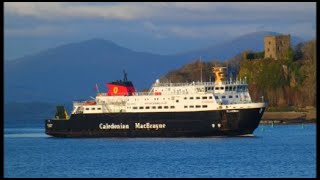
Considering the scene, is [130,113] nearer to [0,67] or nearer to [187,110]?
[187,110]

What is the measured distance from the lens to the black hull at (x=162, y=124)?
58375 millimetres

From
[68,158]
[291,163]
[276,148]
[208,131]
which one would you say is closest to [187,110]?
[208,131]

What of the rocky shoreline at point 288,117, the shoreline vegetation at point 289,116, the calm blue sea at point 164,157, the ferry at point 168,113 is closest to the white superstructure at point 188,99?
the ferry at point 168,113

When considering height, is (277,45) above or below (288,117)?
above

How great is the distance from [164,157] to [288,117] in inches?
1919

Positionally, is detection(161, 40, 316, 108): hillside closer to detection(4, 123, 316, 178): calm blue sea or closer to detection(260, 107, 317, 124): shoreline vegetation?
detection(260, 107, 317, 124): shoreline vegetation

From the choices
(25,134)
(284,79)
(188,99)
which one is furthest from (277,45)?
(188,99)

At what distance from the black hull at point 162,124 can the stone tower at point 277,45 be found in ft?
159

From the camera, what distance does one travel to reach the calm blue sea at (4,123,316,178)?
1496 inches

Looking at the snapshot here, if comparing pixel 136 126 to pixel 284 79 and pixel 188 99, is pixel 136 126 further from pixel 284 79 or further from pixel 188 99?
pixel 284 79

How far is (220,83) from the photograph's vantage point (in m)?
60.4

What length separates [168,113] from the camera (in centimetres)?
5959

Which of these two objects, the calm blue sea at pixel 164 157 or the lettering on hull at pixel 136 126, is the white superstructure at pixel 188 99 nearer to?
the lettering on hull at pixel 136 126

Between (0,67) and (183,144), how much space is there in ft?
76.1
